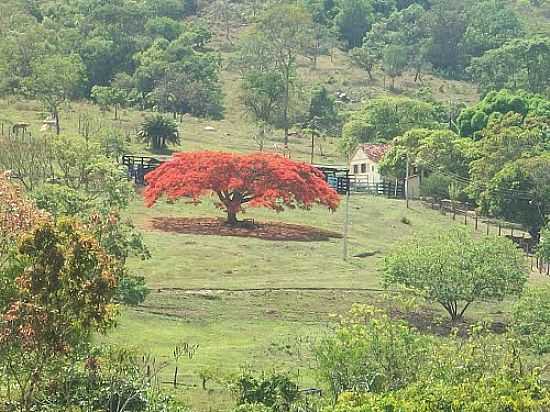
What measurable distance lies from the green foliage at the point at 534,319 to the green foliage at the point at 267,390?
395 inches

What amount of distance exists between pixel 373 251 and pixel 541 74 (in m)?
50.3

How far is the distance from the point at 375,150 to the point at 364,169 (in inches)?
63.3

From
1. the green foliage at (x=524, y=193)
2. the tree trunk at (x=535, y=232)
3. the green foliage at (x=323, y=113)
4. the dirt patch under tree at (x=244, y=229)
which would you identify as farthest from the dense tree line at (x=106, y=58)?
the tree trunk at (x=535, y=232)

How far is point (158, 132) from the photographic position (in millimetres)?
62000

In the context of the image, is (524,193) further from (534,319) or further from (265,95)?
(265,95)

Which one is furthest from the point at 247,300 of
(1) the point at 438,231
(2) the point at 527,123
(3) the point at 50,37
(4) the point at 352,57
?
(4) the point at 352,57

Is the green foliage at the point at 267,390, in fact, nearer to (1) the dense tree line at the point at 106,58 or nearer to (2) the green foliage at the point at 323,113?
(1) the dense tree line at the point at 106,58

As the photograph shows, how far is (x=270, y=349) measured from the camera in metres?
30.0

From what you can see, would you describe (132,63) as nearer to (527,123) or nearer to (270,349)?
(527,123)

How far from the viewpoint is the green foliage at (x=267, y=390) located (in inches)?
882

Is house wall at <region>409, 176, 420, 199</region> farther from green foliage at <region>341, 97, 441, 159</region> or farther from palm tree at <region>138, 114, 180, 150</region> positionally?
palm tree at <region>138, 114, 180, 150</region>

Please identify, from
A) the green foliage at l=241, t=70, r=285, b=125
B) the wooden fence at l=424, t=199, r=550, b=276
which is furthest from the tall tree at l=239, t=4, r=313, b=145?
the wooden fence at l=424, t=199, r=550, b=276

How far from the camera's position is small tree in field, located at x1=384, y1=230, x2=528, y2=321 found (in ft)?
115

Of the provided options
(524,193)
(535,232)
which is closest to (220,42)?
(524,193)
